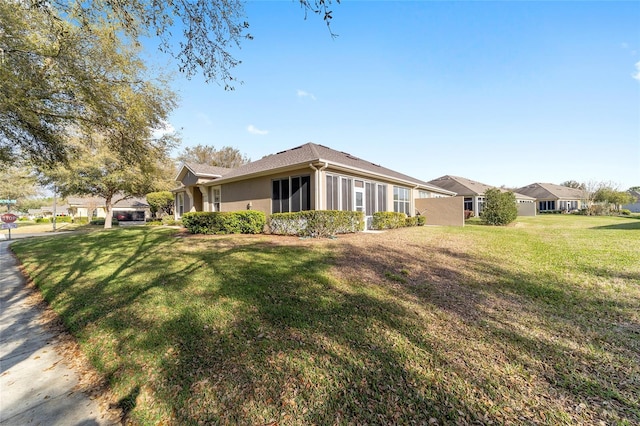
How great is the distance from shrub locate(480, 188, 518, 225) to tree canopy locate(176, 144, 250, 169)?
3755 cm

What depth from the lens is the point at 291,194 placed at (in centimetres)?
1248

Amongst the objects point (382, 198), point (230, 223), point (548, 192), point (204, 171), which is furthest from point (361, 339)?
point (548, 192)

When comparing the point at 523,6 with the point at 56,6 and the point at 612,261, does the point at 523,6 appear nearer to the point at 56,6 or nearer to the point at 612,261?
the point at 612,261

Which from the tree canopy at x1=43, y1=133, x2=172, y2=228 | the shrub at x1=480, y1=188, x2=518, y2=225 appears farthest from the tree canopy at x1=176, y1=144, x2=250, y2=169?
the shrub at x1=480, y1=188, x2=518, y2=225

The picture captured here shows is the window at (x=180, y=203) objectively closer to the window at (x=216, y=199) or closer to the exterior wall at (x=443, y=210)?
the window at (x=216, y=199)

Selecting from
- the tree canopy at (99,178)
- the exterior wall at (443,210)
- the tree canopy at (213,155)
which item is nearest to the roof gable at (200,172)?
the tree canopy at (99,178)

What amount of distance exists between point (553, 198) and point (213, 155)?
56990 millimetres

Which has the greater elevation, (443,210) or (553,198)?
(553,198)

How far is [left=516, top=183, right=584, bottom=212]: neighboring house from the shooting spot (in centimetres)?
4381

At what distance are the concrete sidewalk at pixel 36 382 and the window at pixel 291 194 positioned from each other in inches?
353

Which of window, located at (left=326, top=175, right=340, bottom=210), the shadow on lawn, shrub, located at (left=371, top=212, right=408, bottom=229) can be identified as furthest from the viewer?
shrub, located at (left=371, top=212, right=408, bottom=229)

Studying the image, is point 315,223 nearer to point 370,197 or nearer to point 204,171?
point 370,197

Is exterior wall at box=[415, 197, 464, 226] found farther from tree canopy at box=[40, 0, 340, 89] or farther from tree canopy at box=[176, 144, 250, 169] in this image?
tree canopy at box=[176, 144, 250, 169]

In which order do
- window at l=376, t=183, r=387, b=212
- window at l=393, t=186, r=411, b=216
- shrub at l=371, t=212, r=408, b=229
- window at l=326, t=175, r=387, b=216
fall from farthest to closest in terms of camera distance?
window at l=393, t=186, r=411, b=216, window at l=376, t=183, r=387, b=212, shrub at l=371, t=212, r=408, b=229, window at l=326, t=175, r=387, b=216
